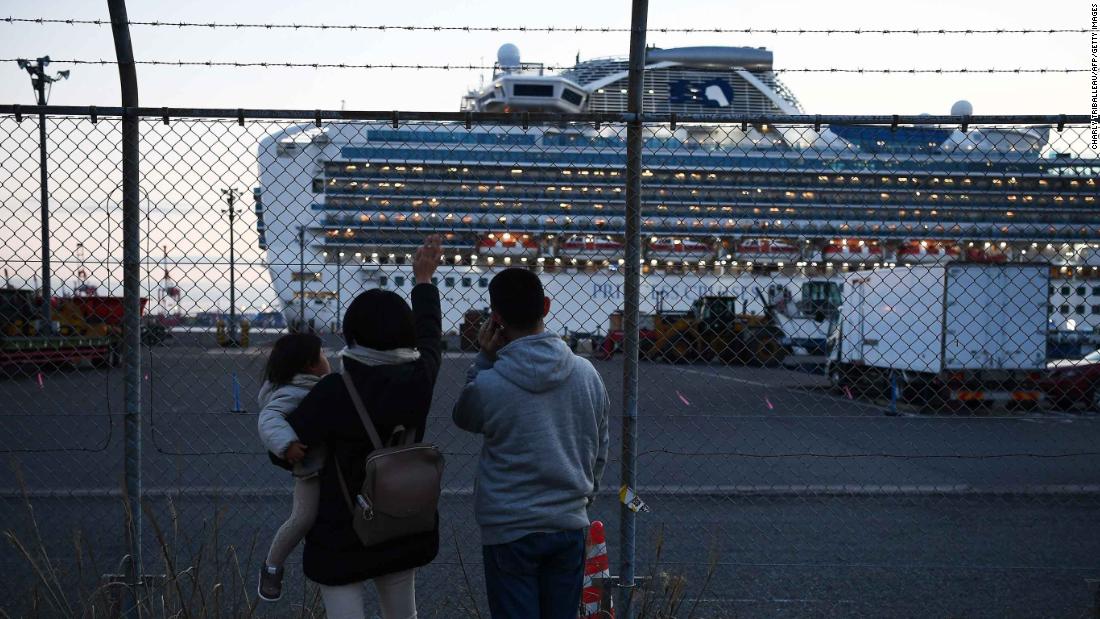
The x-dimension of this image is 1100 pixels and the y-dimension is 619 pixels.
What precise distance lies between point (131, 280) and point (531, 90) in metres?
46.4

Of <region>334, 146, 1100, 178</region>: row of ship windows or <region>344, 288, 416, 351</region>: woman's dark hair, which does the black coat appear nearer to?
<region>344, 288, 416, 351</region>: woman's dark hair

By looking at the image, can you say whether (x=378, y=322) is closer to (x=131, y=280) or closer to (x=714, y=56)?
(x=131, y=280)

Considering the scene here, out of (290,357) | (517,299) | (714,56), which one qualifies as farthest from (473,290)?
(714,56)

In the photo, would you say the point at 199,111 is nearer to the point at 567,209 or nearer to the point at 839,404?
the point at 567,209

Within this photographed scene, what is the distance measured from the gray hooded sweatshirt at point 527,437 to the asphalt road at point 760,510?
1.05 m

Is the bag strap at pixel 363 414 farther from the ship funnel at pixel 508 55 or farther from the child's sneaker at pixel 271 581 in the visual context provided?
the ship funnel at pixel 508 55

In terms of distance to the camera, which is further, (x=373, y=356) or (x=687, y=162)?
(x=687, y=162)

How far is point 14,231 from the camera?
437cm

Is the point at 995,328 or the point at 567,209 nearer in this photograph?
the point at 567,209

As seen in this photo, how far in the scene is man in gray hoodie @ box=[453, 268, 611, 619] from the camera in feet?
9.55

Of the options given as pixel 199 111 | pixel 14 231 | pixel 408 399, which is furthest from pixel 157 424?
pixel 408 399

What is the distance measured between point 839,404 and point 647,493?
A: 1077cm

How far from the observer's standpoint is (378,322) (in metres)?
2.94

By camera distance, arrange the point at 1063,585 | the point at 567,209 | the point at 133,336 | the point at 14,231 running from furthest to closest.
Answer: the point at 567,209 → the point at 1063,585 → the point at 14,231 → the point at 133,336
